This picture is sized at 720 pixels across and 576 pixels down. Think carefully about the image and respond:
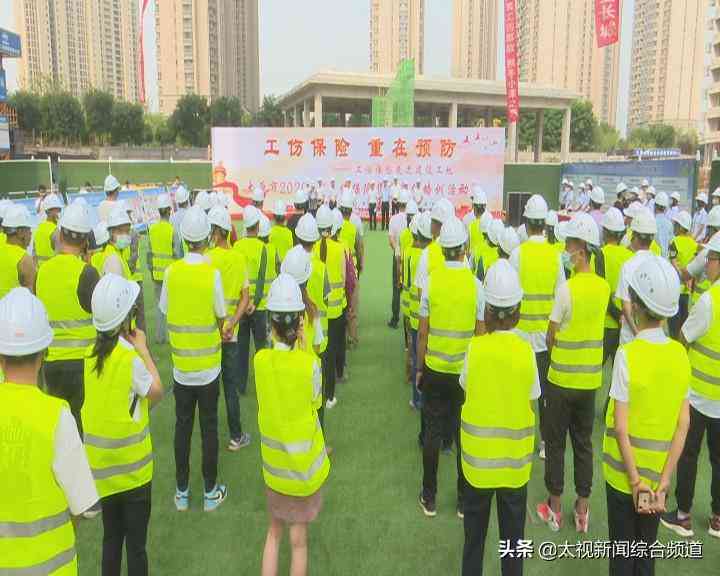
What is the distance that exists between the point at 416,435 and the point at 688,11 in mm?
109109

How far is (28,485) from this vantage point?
1.89m

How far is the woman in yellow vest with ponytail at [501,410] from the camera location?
273 cm

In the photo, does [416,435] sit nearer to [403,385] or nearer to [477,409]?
[403,385]

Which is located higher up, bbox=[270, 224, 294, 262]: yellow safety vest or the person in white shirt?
bbox=[270, 224, 294, 262]: yellow safety vest

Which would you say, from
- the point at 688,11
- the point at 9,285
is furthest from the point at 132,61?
the point at 9,285

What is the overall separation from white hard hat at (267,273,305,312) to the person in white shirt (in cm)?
115

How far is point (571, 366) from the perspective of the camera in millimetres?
3742

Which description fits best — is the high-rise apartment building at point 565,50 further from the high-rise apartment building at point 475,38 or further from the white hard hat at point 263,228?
the white hard hat at point 263,228

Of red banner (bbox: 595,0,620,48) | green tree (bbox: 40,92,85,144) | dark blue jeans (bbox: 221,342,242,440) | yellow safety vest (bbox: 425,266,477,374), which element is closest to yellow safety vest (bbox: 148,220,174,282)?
dark blue jeans (bbox: 221,342,242,440)

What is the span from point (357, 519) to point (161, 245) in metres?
4.30

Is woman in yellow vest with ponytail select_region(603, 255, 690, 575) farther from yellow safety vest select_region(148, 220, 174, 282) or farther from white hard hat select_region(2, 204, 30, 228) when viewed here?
yellow safety vest select_region(148, 220, 174, 282)

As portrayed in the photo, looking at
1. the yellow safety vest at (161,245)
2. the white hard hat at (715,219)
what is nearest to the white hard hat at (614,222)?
the white hard hat at (715,219)

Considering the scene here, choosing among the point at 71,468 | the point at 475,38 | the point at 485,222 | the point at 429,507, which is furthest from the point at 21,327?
the point at 475,38

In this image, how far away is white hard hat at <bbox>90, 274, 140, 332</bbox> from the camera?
8.49ft
